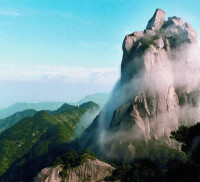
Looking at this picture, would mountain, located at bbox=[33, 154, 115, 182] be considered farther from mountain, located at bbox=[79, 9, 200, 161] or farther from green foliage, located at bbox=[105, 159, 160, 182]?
mountain, located at bbox=[79, 9, 200, 161]

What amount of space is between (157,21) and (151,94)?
195ft

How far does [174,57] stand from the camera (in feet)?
487

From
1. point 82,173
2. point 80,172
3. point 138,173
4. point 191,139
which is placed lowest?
point 82,173

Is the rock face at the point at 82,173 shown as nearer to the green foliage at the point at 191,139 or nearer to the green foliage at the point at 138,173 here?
the green foliage at the point at 138,173

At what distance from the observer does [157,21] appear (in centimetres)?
17138

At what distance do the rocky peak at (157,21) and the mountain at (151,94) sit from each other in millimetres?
4557

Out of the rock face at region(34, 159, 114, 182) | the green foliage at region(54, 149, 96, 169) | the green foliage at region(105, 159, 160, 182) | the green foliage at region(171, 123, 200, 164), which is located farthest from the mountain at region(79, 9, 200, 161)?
the green foliage at region(171, 123, 200, 164)

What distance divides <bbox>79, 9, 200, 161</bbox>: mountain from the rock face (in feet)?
49.6

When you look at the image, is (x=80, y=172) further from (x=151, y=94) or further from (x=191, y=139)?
(x=191, y=139)

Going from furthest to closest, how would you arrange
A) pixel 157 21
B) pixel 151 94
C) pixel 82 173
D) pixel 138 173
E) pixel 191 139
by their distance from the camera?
pixel 157 21, pixel 151 94, pixel 82 173, pixel 138 173, pixel 191 139

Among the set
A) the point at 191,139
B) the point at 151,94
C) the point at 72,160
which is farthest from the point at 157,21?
the point at 191,139

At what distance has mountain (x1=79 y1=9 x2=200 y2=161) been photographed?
127688 millimetres

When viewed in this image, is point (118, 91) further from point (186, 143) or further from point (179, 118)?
point (186, 143)

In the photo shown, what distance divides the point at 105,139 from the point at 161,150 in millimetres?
29385
